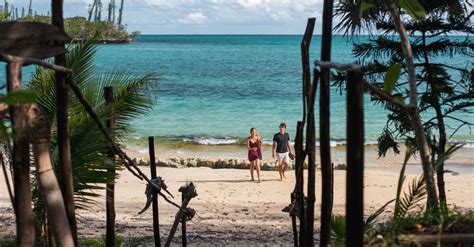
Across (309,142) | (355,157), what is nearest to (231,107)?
(309,142)

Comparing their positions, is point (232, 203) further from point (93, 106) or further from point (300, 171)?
point (300, 171)

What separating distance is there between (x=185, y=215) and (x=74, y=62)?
3.03 ft

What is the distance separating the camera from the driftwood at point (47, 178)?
79.3 inches

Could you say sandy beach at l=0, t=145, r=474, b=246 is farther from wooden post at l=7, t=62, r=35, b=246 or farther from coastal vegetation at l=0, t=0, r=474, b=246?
wooden post at l=7, t=62, r=35, b=246

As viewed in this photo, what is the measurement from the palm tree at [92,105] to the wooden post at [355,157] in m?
1.66

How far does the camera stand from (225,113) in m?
29.9

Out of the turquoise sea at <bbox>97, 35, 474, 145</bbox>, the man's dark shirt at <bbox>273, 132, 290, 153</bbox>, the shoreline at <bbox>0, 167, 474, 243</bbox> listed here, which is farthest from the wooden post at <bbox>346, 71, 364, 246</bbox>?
the man's dark shirt at <bbox>273, 132, 290, 153</bbox>

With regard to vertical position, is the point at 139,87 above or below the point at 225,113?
above

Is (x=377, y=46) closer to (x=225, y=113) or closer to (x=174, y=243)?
(x=174, y=243)

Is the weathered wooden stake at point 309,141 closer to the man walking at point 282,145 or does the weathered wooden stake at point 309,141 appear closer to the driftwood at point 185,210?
the driftwood at point 185,210

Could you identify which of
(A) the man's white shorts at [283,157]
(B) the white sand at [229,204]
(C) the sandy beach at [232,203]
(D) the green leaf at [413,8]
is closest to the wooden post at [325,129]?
(D) the green leaf at [413,8]

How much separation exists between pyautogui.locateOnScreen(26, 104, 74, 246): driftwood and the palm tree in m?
1.04

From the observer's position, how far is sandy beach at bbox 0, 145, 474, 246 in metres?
9.29

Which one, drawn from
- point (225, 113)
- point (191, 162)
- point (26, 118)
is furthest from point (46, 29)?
point (225, 113)
